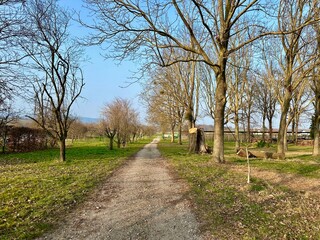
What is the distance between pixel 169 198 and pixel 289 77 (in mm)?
13995

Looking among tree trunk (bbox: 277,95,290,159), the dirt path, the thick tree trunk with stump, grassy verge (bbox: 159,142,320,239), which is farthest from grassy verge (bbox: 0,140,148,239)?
tree trunk (bbox: 277,95,290,159)

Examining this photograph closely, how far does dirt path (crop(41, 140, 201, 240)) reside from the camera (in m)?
3.99

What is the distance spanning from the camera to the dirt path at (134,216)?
3992mm

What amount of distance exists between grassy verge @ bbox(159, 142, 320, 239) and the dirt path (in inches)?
17.0

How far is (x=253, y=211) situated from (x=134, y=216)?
2.54 metres

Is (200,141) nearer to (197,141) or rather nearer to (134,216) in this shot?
(197,141)

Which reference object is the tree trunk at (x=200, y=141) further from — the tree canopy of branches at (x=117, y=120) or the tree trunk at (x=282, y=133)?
the tree canopy of branches at (x=117, y=120)

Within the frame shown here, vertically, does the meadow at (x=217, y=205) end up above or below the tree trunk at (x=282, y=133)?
below

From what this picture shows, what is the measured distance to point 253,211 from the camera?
4.97 metres

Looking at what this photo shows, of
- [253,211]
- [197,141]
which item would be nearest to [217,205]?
[253,211]

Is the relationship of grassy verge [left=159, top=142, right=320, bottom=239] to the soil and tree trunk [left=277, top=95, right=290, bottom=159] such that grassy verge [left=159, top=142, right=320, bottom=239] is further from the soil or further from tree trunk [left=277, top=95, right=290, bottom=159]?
tree trunk [left=277, top=95, right=290, bottom=159]

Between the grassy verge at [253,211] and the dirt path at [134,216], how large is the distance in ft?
1.42

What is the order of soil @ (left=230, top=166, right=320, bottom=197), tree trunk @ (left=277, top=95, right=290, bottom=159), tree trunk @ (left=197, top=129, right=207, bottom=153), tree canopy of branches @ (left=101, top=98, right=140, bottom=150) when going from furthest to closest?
tree canopy of branches @ (left=101, top=98, right=140, bottom=150)
tree trunk @ (left=197, top=129, right=207, bottom=153)
tree trunk @ (left=277, top=95, right=290, bottom=159)
soil @ (left=230, top=166, right=320, bottom=197)

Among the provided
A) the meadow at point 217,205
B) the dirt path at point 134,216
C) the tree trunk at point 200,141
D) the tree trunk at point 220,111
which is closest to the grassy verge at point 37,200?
the meadow at point 217,205
